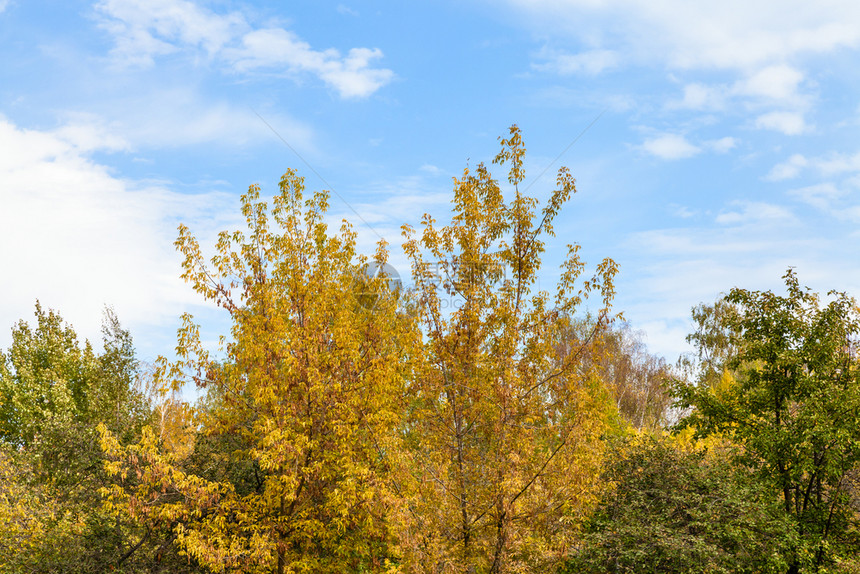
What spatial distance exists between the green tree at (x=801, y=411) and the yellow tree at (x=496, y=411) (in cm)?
448

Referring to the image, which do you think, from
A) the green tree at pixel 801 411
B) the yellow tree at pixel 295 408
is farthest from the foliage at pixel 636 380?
the yellow tree at pixel 295 408

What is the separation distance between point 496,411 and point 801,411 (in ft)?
22.4

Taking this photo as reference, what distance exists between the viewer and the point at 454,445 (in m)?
11.2

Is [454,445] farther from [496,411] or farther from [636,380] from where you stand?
[636,380]

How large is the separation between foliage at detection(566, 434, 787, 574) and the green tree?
25.1 inches

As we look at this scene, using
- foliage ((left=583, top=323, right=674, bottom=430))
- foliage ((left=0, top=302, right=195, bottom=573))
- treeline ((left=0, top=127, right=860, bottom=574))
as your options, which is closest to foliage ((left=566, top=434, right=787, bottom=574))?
treeline ((left=0, top=127, right=860, bottom=574))

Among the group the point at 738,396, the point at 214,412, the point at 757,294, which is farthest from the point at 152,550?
the point at 757,294

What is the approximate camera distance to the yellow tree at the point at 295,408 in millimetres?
12164

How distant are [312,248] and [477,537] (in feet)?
22.3

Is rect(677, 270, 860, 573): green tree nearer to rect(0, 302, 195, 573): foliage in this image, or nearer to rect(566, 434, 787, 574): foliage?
rect(566, 434, 787, 574): foliage

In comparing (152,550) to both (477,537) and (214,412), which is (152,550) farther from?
(477,537)

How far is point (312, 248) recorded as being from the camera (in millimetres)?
14141

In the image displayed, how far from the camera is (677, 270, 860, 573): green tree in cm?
1284

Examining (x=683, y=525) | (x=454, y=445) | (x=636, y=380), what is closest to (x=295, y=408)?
(x=454, y=445)
